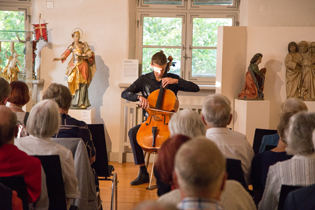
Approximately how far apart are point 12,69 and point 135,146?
1.84m

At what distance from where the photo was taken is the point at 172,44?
6477 millimetres

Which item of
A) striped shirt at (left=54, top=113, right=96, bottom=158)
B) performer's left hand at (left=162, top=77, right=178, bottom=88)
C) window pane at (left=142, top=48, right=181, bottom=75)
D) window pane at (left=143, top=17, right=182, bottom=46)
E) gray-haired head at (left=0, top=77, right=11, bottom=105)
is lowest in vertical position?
striped shirt at (left=54, top=113, right=96, bottom=158)

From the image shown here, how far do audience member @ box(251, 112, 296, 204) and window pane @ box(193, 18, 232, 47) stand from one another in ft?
14.3

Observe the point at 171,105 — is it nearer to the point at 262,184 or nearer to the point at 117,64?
the point at 262,184

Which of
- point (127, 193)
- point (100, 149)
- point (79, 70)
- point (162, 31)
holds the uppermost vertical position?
point (162, 31)

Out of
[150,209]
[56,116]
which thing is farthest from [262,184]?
[150,209]

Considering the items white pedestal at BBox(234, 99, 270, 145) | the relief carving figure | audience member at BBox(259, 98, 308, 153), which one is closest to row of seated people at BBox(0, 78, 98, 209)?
audience member at BBox(259, 98, 308, 153)

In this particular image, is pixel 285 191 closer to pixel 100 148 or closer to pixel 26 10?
pixel 100 148

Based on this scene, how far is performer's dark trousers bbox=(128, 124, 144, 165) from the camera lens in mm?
4383

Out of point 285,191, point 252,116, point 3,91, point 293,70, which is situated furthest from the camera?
point 293,70

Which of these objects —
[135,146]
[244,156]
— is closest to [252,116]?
[135,146]

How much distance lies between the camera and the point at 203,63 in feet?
21.3

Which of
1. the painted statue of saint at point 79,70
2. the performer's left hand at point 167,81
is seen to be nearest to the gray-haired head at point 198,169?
the performer's left hand at point 167,81

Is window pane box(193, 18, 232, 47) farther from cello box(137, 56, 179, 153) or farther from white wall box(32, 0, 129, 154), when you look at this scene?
cello box(137, 56, 179, 153)
